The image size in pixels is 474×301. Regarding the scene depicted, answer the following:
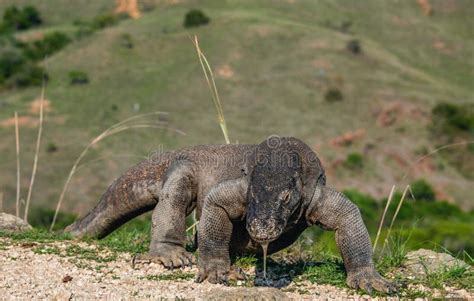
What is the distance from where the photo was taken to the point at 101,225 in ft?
28.2

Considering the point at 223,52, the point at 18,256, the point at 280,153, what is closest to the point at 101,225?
the point at 18,256

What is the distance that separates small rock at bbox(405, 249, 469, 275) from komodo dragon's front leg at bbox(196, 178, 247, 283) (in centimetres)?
146

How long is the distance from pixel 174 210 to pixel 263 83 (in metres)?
66.7

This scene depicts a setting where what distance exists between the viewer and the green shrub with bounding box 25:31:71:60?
84250mm

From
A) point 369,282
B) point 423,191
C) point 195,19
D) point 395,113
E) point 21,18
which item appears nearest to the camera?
point 369,282

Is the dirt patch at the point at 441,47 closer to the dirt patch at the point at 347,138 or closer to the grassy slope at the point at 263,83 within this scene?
the grassy slope at the point at 263,83

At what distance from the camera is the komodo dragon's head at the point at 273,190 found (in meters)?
5.82

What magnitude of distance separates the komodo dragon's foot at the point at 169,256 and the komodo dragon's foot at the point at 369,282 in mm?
1341

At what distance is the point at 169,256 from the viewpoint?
23.1ft

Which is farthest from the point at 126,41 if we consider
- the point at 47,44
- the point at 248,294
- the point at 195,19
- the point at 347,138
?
the point at 248,294

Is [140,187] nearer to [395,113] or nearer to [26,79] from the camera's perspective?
[395,113]

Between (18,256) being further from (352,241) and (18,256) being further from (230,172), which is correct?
(352,241)

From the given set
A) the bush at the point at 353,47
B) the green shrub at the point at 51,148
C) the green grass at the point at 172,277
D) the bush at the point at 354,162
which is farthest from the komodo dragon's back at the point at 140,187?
the bush at the point at 353,47

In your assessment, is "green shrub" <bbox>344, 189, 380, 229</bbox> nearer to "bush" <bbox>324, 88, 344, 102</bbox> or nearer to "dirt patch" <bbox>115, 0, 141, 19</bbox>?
"bush" <bbox>324, 88, 344, 102</bbox>
